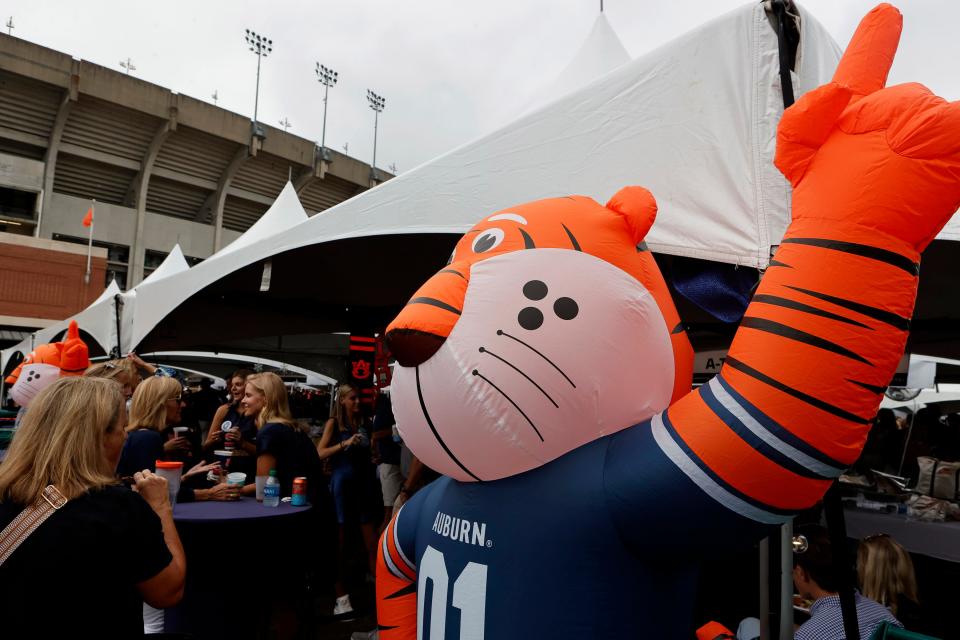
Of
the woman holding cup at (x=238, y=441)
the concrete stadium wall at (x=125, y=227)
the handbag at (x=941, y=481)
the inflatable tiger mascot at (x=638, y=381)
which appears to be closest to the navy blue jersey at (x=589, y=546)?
the inflatable tiger mascot at (x=638, y=381)

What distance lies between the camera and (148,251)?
30.8m

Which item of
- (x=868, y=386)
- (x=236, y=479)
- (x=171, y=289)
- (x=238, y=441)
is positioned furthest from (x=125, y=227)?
(x=868, y=386)

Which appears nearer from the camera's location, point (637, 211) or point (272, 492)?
point (637, 211)

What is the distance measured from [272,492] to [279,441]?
1.27 ft

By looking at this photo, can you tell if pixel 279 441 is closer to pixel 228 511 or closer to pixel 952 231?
pixel 228 511

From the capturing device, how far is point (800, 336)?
128 cm

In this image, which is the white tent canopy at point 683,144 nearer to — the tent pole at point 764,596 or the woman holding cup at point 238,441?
the tent pole at point 764,596

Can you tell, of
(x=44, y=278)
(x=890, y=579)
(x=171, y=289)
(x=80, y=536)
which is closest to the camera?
(x=80, y=536)

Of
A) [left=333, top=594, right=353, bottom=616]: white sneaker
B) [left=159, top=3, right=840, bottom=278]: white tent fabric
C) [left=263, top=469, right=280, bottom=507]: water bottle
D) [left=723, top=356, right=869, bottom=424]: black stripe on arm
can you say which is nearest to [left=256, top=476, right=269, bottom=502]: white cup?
[left=263, top=469, right=280, bottom=507]: water bottle

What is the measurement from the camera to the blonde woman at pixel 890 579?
2.98 m

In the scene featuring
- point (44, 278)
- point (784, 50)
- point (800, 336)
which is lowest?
point (800, 336)

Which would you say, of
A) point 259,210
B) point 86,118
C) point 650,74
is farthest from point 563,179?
point 259,210

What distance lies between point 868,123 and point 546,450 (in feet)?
3.18

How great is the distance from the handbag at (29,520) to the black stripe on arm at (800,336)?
190 cm
